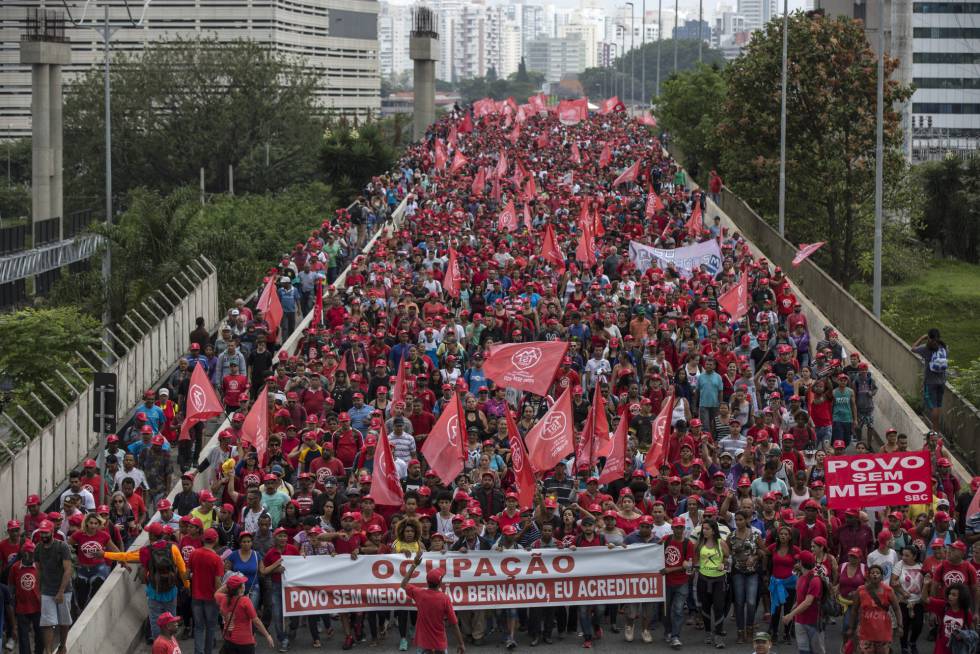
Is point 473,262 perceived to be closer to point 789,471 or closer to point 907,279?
point 789,471

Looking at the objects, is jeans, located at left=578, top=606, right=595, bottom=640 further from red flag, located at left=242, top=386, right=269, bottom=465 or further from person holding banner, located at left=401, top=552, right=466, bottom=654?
red flag, located at left=242, top=386, right=269, bottom=465

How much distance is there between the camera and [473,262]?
98.0 ft

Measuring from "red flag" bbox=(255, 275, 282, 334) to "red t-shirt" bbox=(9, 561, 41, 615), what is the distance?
11.4m

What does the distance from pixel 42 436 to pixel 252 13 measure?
101m

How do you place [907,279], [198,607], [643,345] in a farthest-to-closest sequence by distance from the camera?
1. [907,279]
2. [643,345]
3. [198,607]

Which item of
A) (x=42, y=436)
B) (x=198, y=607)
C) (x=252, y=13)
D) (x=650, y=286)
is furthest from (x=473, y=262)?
(x=252, y=13)

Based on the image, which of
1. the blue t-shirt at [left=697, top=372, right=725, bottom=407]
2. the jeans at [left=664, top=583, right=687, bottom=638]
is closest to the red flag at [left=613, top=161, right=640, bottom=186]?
the blue t-shirt at [left=697, top=372, right=725, bottom=407]

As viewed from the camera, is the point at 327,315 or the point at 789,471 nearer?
the point at 789,471

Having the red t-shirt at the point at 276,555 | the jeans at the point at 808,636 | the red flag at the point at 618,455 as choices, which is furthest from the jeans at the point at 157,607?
the jeans at the point at 808,636

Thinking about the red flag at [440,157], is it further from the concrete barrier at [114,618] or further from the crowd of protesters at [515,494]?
the concrete barrier at [114,618]

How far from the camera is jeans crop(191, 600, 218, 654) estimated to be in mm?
15234

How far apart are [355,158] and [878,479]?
60.3 m

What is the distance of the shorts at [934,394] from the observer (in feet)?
72.1

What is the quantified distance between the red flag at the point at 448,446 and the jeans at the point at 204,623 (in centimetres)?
344
